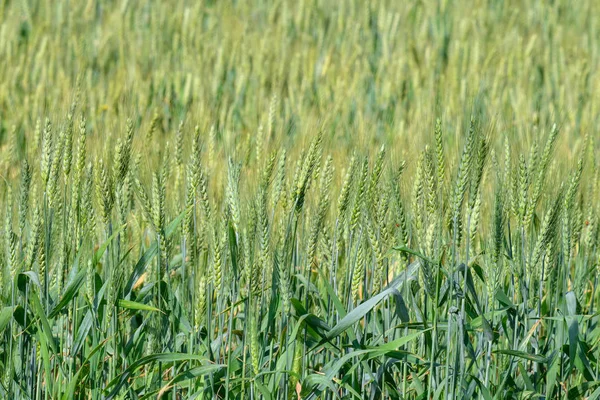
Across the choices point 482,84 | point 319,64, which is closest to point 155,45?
point 319,64

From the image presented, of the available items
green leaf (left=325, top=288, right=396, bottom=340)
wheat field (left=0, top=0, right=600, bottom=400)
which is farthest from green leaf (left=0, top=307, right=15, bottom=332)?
green leaf (left=325, top=288, right=396, bottom=340)

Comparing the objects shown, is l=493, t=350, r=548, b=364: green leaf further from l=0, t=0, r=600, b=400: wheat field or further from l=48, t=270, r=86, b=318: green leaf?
l=48, t=270, r=86, b=318: green leaf

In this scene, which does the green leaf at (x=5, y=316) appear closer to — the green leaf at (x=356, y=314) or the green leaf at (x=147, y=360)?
the green leaf at (x=147, y=360)

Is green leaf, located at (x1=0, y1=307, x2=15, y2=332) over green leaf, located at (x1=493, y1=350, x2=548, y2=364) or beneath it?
over

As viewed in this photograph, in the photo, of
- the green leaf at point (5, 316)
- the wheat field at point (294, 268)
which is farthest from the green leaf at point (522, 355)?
the green leaf at point (5, 316)

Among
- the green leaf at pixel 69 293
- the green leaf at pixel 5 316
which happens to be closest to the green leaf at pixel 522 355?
the green leaf at pixel 69 293

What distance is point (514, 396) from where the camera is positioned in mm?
2168

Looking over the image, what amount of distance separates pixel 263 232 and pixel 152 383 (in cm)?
50

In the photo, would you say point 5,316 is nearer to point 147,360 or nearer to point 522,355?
point 147,360

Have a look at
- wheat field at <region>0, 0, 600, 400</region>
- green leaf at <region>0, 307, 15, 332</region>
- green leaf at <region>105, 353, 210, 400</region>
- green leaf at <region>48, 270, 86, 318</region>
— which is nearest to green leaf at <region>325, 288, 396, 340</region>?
wheat field at <region>0, 0, 600, 400</region>

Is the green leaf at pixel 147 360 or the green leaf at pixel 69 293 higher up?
the green leaf at pixel 69 293

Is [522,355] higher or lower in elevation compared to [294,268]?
lower

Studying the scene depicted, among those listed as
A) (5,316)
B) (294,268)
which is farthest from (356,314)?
(5,316)

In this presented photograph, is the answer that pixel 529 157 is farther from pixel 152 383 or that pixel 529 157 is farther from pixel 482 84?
pixel 482 84
